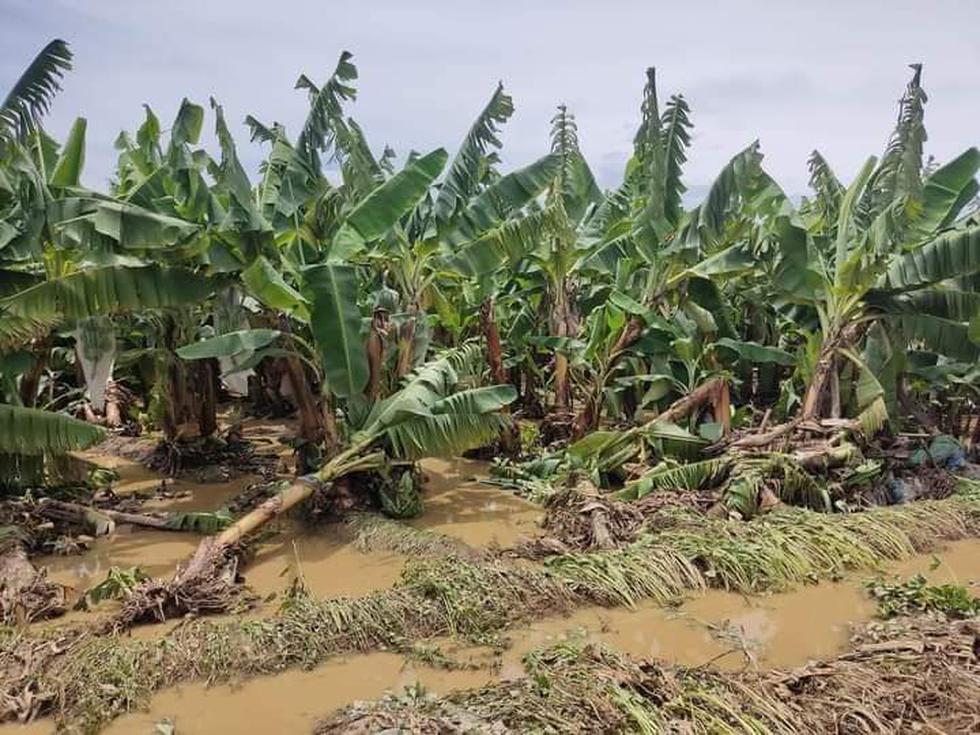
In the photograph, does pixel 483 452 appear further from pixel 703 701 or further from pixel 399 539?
pixel 703 701

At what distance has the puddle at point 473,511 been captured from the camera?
7.84 meters

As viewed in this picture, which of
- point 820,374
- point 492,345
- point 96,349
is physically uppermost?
point 96,349

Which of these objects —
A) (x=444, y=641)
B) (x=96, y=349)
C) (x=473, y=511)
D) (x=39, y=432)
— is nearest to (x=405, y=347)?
(x=473, y=511)

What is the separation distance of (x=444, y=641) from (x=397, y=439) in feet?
8.37

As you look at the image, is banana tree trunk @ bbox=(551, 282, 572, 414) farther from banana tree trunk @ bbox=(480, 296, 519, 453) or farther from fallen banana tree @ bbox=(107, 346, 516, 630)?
fallen banana tree @ bbox=(107, 346, 516, 630)

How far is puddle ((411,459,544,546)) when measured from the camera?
7.84 meters

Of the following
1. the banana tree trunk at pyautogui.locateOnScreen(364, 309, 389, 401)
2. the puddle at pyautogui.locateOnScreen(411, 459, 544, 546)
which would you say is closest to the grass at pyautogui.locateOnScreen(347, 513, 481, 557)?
the puddle at pyautogui.locateOnScreen(411, 459, 544, 546)

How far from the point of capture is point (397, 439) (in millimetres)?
7488

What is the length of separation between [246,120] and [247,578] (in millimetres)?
6781

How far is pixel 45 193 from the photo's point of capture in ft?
22.9

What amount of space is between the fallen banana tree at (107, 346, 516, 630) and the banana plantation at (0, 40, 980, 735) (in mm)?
41

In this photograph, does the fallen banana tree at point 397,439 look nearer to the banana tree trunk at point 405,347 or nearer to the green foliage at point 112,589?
the green foliage at point 112,589

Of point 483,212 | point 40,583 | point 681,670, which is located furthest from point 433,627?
point 483,212

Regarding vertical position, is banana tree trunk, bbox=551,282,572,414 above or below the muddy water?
above
